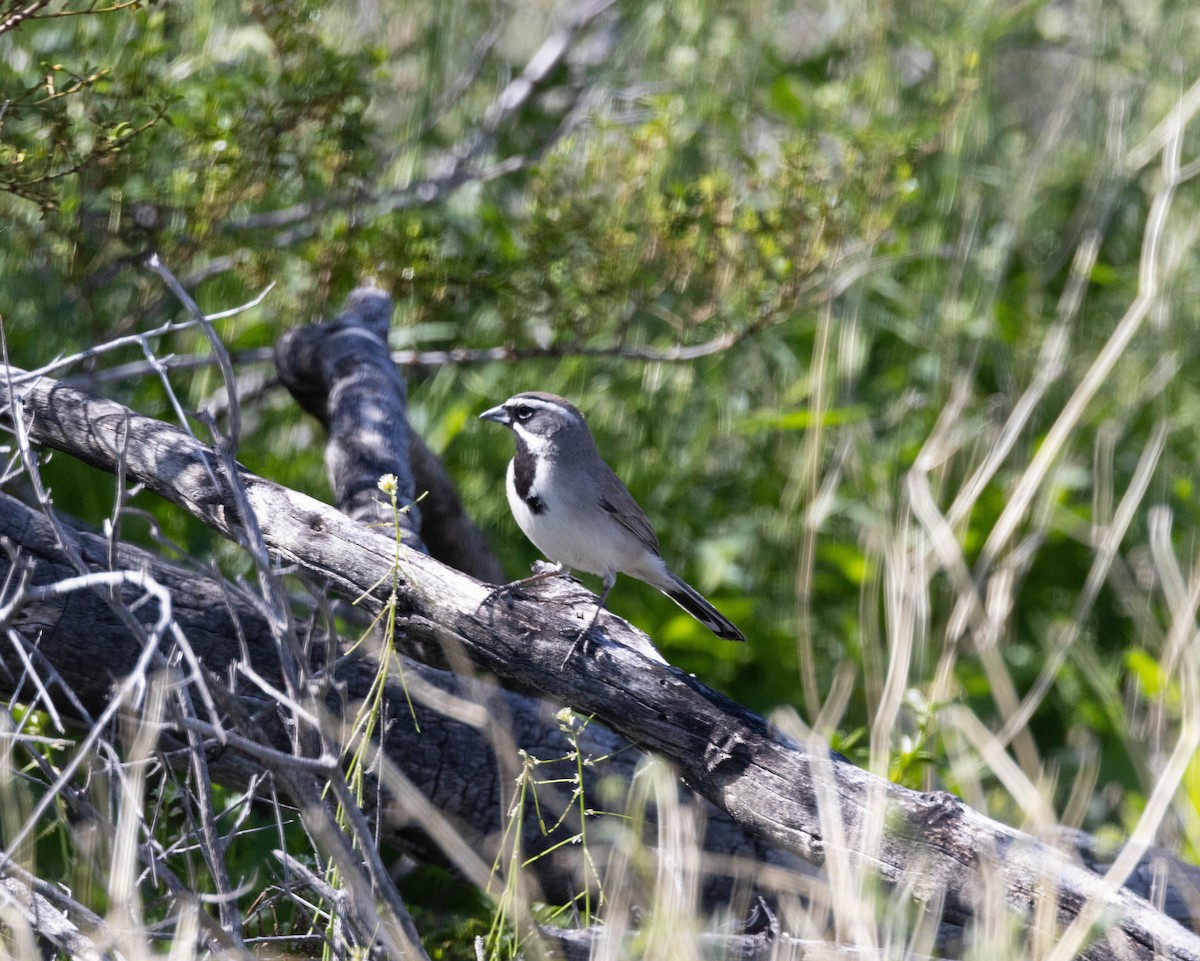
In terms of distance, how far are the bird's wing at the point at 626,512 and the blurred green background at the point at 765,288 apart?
2.90 feet

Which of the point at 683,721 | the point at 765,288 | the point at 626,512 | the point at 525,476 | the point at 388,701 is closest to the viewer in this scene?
the point at 683,721

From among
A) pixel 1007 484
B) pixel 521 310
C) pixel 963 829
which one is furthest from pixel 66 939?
pixel 1007 484

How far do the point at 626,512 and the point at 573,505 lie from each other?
0.95 feet

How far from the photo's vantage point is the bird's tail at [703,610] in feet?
14.8

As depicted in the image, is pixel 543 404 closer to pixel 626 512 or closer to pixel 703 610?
pixel 626 512

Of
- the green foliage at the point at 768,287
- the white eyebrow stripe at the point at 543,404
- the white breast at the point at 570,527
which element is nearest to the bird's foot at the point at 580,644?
the white breast at the point at 570,527

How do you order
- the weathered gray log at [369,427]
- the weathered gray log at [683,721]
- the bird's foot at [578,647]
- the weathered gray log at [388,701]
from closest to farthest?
the weathered gray log at [683,721] → the bird's foot at [578,647] → the weathered gray log at [388,701] → the weathered gray log at [369,427]

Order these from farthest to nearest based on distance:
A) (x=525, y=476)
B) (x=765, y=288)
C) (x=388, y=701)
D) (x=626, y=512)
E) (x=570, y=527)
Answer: (x=765, y=288) < (x=626, y=512) < (x=525, y=476) < (x=570, y=527) < (x=388, y=701)

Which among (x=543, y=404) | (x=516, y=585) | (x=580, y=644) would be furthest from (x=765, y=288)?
(x=580, y=644)

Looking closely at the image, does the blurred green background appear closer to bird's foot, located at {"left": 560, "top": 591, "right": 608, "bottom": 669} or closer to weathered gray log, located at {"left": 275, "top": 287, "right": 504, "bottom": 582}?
weathered gray log, located at {"left": 275, "top": 287, "right": 504, "bottom": 582}

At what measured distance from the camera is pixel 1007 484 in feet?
22.4

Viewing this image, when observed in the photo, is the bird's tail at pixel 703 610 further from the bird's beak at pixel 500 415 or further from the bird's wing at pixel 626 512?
the bird's beak at pixel 500 415

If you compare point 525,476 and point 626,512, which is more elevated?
point 525,476

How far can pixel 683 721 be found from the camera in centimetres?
319
